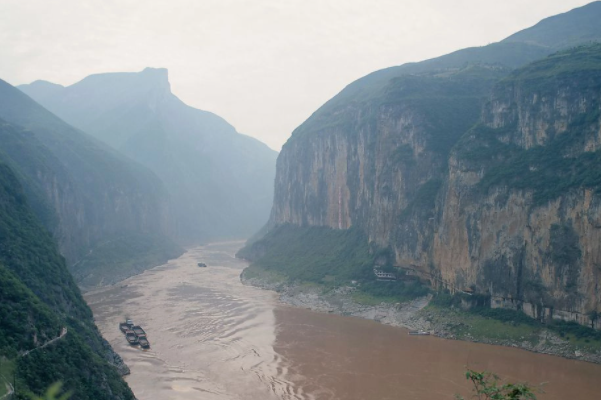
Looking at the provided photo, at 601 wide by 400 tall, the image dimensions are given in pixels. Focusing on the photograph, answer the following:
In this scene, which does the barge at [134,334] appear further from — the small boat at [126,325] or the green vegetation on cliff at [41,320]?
the green vegetation on cliff at [41,320]

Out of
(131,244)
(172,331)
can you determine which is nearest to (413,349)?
(172,331)

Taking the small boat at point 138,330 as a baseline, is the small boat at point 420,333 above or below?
below

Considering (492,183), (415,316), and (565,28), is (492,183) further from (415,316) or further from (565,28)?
(565,28)

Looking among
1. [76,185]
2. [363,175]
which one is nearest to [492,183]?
[363,175]

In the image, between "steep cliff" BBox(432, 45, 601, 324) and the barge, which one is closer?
"steep cliff" BBox(432, 45, 601, 324)

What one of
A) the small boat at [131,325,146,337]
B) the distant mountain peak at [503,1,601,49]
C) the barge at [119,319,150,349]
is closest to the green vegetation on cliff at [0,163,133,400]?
the barge at [119,319,150,349]

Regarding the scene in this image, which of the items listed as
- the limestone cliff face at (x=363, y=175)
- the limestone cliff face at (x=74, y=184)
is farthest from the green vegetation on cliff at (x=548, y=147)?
the limestone cliff face at (x=74, y=184)

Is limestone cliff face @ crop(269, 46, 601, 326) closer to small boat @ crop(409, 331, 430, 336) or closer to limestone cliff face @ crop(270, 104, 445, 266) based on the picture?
limestone cliff face @ crop(270, 104, 445, 266)
